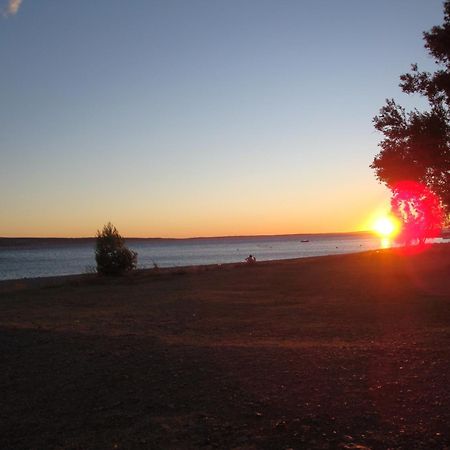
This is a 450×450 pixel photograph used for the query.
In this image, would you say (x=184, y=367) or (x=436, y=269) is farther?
(x=436, y=269)

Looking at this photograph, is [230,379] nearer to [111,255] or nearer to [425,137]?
[425,137]

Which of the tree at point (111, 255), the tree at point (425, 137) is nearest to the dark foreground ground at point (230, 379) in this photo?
the tree at point (425, 137)

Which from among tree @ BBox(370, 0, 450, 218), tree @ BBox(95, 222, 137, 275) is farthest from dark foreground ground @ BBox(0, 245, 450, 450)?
tree @ BBox(95, 222, 137, 275)

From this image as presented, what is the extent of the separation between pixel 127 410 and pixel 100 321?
8.05 m

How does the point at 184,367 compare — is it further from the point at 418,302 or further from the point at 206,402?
the point at 418,302

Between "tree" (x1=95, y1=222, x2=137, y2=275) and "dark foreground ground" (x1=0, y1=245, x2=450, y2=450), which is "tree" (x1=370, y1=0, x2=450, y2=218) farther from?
"tree" (x1=95, y1=222, x2=137, y2=275)

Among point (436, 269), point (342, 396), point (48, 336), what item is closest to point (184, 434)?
point (342, 396)

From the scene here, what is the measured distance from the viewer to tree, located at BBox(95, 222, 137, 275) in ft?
124

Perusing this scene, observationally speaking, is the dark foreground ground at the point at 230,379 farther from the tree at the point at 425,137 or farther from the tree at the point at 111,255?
the tree at the point at 111,255

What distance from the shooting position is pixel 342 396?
708 centimetres

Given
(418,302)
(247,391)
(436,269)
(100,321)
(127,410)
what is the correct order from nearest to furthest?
(127,410) < (247,391) < (100,321) < (418,302) < (436,269)

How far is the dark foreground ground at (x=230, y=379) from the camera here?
6.05m

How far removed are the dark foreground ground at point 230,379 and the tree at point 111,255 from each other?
2130cm

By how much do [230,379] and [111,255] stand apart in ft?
101
